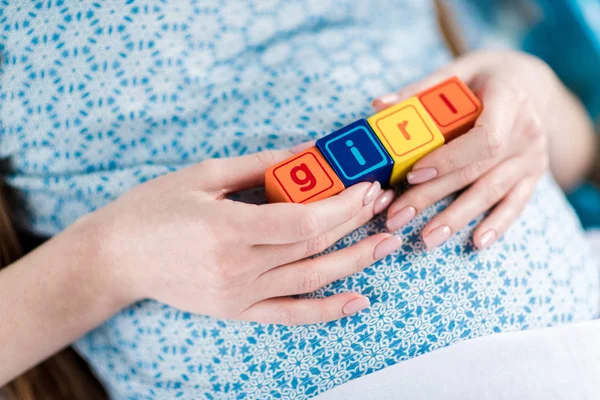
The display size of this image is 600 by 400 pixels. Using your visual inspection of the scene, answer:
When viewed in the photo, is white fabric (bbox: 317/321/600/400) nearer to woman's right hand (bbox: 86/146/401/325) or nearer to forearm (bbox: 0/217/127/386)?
woman's right hand (bbox: 86/146/401/325)

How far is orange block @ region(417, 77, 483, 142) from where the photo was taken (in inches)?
24.5

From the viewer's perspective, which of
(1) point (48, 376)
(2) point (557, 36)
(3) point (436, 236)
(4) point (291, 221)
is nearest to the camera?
(4) point (291, 221)

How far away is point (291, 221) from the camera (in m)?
0.52

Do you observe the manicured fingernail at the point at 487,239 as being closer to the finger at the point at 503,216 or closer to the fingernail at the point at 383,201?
the finger at the point at 503,216

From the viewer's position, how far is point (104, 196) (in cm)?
68

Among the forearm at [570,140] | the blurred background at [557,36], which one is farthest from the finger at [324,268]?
the blurred background at [557,36]

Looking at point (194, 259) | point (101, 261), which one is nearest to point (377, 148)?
point (194, 259)

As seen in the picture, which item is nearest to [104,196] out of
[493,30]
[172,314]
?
[172,314]

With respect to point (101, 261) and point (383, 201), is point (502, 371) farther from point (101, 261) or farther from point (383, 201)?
point (101, 261)

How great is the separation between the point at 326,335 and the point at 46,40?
1.71ft

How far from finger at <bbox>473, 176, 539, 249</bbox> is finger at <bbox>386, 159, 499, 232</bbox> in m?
0.06

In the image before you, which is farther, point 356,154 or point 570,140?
point 570,140

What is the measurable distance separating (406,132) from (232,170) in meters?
0.22

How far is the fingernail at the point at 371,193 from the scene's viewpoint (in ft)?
1.87
